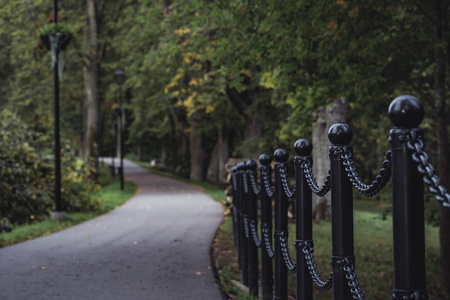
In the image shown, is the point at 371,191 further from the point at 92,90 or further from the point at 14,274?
the point at 92,90

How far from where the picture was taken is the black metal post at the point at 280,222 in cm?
416

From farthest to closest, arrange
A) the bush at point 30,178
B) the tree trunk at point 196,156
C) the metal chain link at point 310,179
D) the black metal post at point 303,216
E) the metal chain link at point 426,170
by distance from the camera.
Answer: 1. the tree trunk at point 196,156
2. the bush at point 30,178
3. the black metal post at point 303,216
4. the metal chain link at point 310,179
5. the metal chain link at point 426,170

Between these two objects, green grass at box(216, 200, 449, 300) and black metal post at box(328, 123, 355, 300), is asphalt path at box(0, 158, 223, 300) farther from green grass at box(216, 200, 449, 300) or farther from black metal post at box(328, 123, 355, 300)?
black metal post at box(328, 123, 355, 300)

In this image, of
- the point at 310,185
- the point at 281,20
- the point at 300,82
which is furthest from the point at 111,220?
the point at 310,185

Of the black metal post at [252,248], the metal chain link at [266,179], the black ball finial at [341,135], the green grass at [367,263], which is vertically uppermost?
the black ball finial at [341,135]

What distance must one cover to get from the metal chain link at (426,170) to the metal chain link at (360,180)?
0.58 ft

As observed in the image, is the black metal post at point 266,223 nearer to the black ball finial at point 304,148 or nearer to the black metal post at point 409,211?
the black ball finial at point 304,148

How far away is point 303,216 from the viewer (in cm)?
345

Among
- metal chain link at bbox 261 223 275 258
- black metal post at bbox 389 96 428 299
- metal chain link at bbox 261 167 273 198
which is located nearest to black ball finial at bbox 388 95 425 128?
black metal post at bbox 389 96 428 299

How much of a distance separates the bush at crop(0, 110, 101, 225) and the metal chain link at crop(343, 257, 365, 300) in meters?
9.63

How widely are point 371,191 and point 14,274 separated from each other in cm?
537

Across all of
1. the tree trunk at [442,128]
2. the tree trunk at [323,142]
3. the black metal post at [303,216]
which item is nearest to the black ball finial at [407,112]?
the black metal post at [303,216]

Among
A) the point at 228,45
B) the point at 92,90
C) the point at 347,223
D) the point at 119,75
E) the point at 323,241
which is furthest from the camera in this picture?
the point at 92,90

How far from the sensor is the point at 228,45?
1031 centimetres
